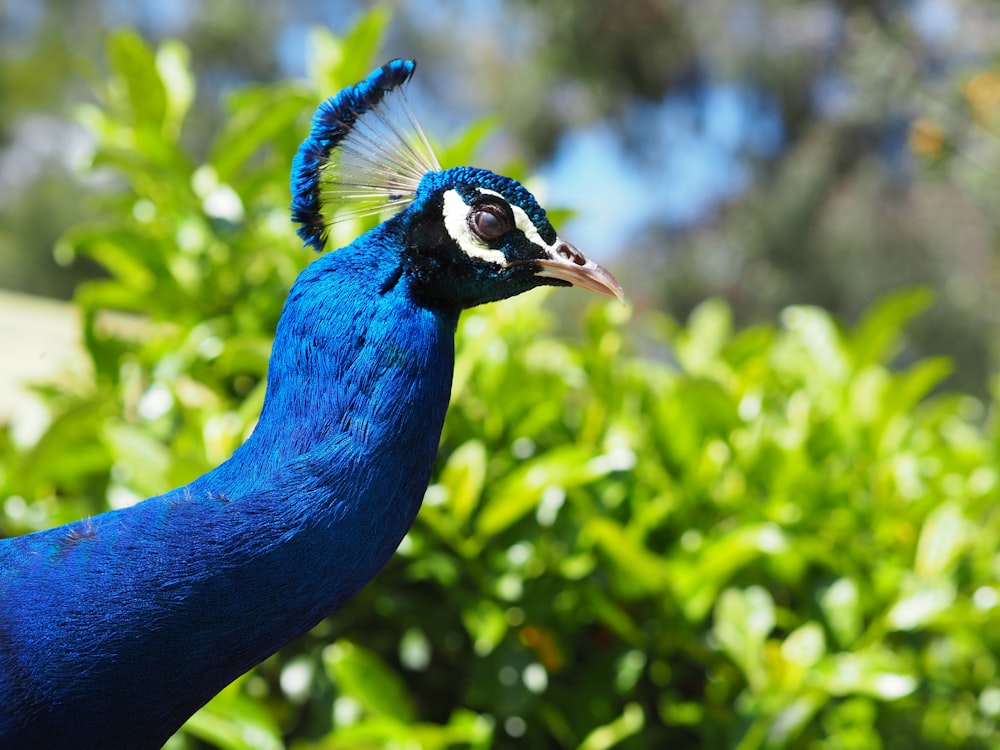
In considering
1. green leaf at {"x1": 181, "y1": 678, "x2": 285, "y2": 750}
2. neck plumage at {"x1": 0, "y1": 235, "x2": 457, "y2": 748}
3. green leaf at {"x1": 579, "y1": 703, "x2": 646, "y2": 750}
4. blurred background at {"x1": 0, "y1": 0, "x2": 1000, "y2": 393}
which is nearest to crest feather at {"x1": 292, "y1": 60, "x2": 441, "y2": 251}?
neck plumage at {"x1": 0, "y1": 235, "x2": 457, "y2": 748}

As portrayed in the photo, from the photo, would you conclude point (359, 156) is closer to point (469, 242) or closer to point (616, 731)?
point (469, 242)

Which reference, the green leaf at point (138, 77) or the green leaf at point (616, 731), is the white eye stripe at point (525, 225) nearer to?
the green leaf at point (616, 731)

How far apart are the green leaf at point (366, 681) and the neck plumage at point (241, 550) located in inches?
28.3

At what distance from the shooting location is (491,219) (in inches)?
38.2

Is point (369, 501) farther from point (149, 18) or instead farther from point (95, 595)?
point (149, 18)

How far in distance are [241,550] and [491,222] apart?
1.19ft

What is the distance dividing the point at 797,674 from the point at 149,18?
9.98 m

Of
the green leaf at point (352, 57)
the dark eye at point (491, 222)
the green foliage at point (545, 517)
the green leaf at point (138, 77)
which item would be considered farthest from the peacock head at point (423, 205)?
the green leaf at point (138, 77)

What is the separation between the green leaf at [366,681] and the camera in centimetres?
161

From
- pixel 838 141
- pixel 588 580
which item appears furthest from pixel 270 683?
pixel 838 141

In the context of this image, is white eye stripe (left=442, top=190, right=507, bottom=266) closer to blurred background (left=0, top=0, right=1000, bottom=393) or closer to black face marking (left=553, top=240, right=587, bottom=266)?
black face marking (left=553, top=240, right=587, bottom=266)

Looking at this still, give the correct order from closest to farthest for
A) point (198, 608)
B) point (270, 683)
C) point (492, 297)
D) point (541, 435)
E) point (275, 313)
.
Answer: point (198, 608)
point (492, 297)
point (270, 683)
point (275, 313)
point (541, 435)

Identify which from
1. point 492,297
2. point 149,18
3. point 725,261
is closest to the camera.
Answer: point 492,297

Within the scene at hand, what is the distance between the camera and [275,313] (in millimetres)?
1916
